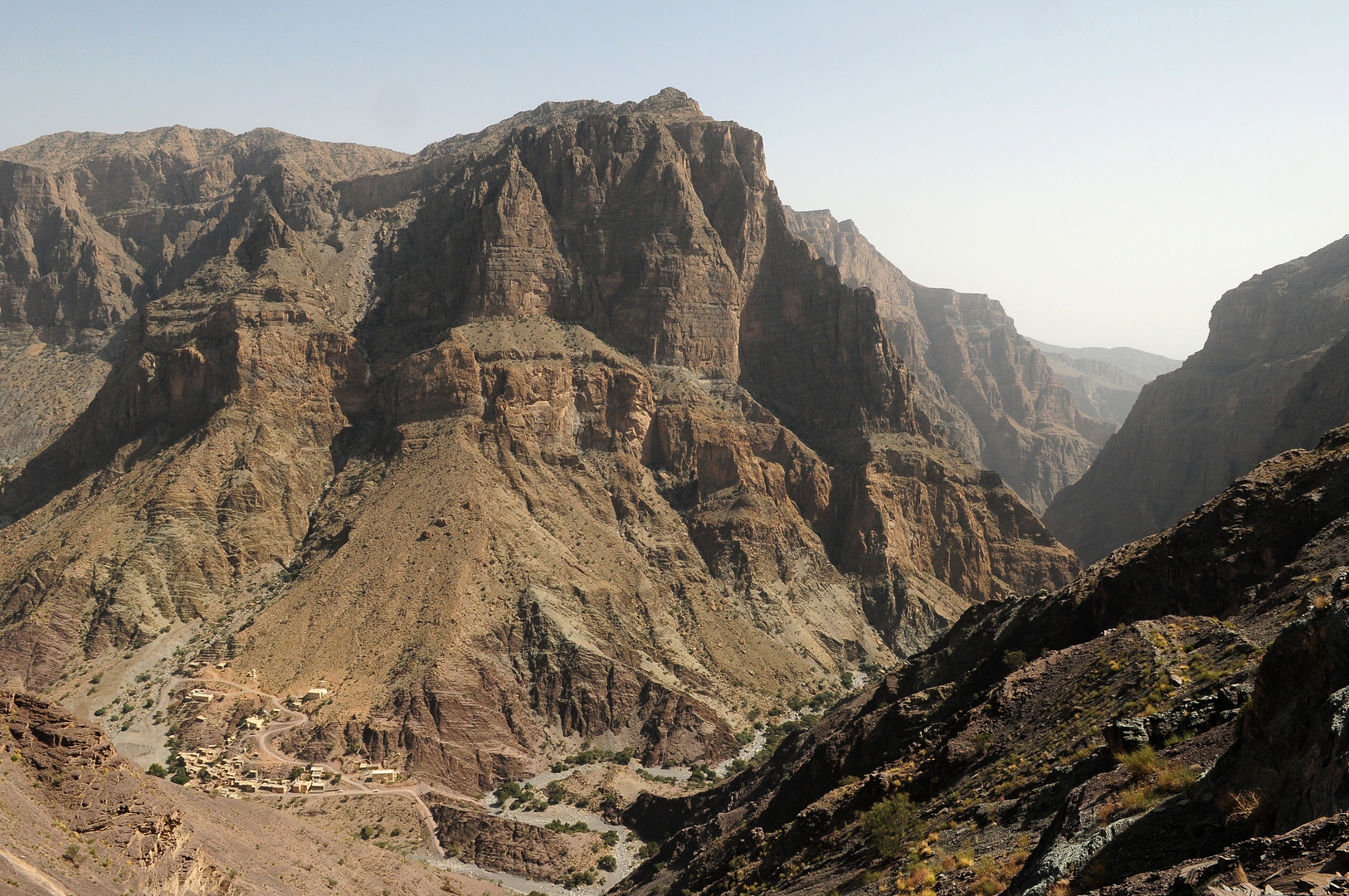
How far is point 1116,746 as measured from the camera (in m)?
27.3

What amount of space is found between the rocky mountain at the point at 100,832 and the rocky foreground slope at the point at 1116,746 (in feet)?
75.7

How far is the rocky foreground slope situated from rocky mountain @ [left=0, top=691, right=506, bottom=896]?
23.1 metres

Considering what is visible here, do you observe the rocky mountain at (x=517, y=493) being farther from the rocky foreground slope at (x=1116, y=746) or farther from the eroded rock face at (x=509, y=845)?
the rocky foreground slope at (x=1116, y=746)

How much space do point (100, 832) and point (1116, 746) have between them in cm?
3946

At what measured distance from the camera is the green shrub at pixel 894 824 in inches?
1439

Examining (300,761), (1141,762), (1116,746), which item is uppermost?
(1141,762)

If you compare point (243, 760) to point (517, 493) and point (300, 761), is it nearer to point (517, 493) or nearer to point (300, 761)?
point (300, 761)

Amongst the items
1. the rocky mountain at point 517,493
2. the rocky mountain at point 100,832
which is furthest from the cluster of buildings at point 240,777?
the rocky mountain at point 100,832

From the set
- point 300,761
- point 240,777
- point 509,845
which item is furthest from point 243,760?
point 509,845

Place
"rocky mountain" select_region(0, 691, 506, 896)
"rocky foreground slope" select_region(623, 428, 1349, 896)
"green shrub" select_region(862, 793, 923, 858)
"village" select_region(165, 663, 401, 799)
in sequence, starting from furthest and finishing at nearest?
"village" select_region(165, 663, 401, 799) → "rocky mountain" select_region(0, 691, 506, 896) → "green shrub" select_region(862, 793, 923, 858) → "rocky foreground slope" select_region(623, 428, 1349, 896)

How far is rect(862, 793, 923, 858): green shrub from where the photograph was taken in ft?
120

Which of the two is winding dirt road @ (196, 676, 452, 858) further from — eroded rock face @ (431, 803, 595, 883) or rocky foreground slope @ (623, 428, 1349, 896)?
rocky foreground slope @ (623, 428, 1349, 896)

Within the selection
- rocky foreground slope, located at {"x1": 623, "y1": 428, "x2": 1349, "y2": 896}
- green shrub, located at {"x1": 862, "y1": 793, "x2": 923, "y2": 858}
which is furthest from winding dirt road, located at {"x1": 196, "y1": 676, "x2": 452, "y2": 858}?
green shrub, located at {"x1": 862, "y1": 793, "x2": 923, "y2": 858}

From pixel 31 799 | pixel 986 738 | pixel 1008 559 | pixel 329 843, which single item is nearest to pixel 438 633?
→ pixel 329 843
